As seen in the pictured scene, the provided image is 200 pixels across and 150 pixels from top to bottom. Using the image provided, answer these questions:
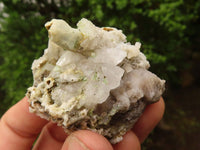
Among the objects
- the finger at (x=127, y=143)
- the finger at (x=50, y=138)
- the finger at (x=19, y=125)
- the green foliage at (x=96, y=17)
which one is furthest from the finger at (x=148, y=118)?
the finger at (x=19, y=125)

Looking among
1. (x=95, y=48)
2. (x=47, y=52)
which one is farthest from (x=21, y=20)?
(x=95, y=48)

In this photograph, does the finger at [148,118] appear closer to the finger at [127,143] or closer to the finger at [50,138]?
the finger at [127,143]

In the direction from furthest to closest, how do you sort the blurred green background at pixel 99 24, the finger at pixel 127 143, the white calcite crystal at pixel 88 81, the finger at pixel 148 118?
the blurred green background at pixel 99 24 < the finger at pixel 148 118 < the finger at pixel 127 143 < the white calcite crystal at pixel 88 81

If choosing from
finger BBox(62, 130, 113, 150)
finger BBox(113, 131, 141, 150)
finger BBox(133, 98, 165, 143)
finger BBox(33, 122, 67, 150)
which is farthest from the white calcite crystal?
finger BBox(33, 122, 67, 150)

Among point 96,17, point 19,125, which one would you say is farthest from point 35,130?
point 96,17

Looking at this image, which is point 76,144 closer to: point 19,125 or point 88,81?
point 88,81
